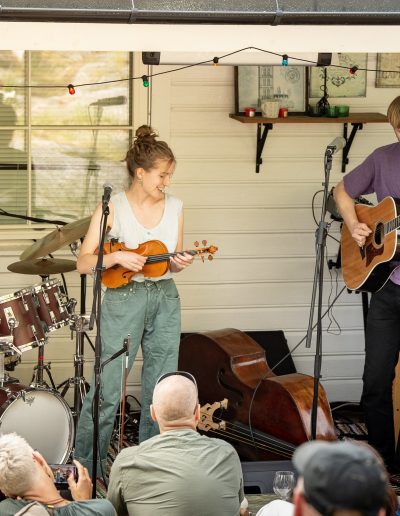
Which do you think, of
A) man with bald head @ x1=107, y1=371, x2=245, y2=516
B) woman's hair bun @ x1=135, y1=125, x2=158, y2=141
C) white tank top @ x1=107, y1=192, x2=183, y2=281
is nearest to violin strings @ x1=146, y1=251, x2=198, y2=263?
white tank top @ x1=107, y1=192, x2=183, y2=281

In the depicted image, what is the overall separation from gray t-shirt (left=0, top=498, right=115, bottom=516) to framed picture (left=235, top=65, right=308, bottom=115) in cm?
325

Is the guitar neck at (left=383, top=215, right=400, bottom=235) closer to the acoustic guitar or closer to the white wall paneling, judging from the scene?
the acoustic guitar

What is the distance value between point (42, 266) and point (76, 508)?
2.49m

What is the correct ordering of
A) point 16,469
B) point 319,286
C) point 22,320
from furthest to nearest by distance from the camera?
point 22,320 → point 319,286 → point 16,469

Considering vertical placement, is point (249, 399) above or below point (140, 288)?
below

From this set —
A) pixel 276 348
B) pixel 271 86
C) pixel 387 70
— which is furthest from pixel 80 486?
pixel 387 70

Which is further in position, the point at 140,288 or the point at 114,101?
the point at 114,101

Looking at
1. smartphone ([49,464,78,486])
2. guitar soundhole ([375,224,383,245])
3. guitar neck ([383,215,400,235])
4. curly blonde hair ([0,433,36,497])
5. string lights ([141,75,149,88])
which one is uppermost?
string lights ([141,75,149,88])

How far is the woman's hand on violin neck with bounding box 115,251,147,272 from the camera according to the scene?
15.3ft

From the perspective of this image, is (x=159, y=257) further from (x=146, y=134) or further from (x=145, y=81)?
(x=145, y=81)

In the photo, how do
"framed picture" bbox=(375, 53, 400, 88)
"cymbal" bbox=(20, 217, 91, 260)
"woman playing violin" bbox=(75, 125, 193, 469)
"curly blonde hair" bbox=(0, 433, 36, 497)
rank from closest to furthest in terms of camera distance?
"curly blonde hair" bbox=(0, 433, 36, 497) < "woman playing violin" bbox=(75, 125, 193, 469) < "cymbal" bbox=(20, 217, 91, 260) < "framed picture" bbox=(375, 53, 400, 88)

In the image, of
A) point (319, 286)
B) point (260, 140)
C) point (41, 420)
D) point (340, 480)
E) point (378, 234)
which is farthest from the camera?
point (260, 140)

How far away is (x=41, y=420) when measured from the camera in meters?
5.11

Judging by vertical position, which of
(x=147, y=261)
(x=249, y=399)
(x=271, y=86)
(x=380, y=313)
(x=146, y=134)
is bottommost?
(x=249, y=399)
